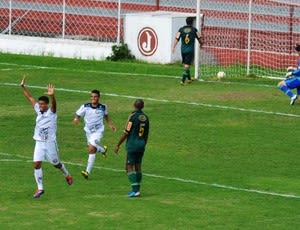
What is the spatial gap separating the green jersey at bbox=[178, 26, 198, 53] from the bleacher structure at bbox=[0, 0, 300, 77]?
2.36 m

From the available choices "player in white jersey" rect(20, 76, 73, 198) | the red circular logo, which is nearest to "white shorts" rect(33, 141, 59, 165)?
"player in white jersey" rect(20, 76, 73, 198)

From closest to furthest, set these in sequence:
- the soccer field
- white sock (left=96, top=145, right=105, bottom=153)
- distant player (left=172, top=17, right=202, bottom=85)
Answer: the soccer field < white sock (left=96, top=145, right=105, bottom=153) < distant player (left=172, top=17, right=202, bottom=85)

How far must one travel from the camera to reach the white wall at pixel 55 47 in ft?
145

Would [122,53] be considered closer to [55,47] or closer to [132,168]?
[55,47]

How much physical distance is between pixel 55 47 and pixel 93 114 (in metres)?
20.2

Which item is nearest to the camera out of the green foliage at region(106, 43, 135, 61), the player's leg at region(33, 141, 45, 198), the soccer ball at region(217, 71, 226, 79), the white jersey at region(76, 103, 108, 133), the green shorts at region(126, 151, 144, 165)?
the green shorts at region(126, 151, 144, 165)

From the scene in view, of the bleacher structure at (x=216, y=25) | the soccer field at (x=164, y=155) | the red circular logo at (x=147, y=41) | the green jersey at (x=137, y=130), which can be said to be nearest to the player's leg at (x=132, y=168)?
the green jersey at (x=137, y=130)

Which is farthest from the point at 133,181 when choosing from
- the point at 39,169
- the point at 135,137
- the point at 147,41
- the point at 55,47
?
the point at 55,47

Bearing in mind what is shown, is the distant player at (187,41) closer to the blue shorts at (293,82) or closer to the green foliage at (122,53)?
the blue shorts at (293,82)

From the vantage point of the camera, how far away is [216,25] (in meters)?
42.8

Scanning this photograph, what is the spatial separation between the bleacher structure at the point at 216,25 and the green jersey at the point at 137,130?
1704 centimetres

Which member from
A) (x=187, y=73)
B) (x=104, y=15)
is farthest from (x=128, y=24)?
(x=187, y=73)

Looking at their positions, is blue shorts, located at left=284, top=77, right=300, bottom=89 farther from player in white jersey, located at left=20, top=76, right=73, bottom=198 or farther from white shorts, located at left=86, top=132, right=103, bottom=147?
player in white jersey, located at left=20, top=76, right=73, bottom=198

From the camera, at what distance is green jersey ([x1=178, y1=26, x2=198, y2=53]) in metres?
37.6
